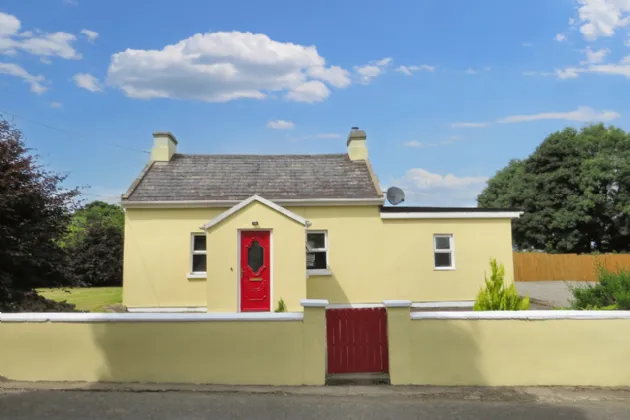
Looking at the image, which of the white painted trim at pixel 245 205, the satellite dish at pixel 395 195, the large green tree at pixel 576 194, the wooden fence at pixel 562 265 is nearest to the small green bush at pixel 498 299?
the white painted trim at pixel 245 205

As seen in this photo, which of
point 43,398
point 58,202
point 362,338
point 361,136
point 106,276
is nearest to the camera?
point 43,398

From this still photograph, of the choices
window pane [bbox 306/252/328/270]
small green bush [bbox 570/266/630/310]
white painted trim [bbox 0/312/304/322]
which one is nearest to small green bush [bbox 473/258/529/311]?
small green bush [bbox 570/266/630/310]

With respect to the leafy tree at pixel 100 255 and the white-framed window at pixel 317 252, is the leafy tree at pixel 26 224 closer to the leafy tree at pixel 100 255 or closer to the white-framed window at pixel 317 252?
the white-framed window at pixel 317 252

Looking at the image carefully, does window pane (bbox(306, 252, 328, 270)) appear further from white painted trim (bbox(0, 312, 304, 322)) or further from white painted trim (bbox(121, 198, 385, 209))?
white painted trim (bbox(0, 312, 304, 322))

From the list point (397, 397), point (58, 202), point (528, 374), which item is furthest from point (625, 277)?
point (58, 202)

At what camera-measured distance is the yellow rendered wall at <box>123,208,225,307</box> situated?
43.8ft

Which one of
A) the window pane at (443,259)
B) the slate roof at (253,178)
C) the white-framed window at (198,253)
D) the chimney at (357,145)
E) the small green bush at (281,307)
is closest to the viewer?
the small green bush at (281,307)

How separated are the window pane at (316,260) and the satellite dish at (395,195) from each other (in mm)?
3560

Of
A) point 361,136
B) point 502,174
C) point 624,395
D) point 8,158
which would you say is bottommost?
point 624,395

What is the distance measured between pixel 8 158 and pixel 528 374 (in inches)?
390

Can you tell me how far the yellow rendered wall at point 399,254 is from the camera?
13656mm

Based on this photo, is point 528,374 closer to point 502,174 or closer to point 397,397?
point 397,397

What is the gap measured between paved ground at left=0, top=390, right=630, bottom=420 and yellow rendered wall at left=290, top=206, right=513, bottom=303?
7641 millimetres

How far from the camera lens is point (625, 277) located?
8.00 metres
